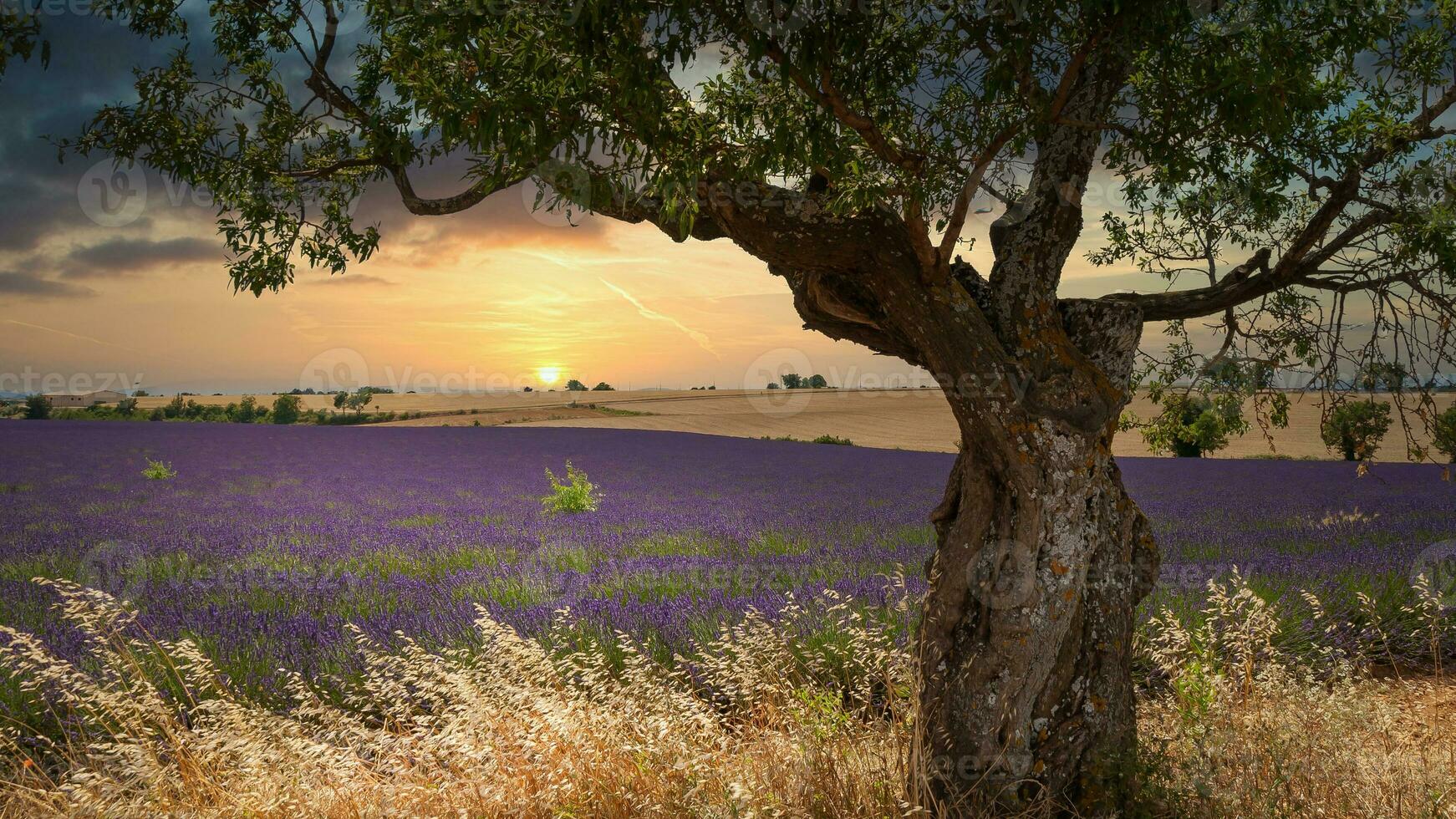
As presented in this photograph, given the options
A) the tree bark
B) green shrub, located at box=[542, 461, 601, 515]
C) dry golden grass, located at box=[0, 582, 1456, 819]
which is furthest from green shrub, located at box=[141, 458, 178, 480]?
the tree bark

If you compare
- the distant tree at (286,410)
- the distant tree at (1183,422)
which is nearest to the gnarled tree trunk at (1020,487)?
the distant tree at (1183,422)

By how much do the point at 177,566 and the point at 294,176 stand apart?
498cm

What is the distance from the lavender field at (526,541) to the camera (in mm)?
5504

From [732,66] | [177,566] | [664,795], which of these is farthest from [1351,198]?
[177,566]

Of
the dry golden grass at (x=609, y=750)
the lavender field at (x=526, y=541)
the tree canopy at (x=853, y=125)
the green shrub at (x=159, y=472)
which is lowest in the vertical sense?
the dry golden grass at (x=609, y=750)

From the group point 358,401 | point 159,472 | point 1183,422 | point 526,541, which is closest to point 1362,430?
point 1183,422

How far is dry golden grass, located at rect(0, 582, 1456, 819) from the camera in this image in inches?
126

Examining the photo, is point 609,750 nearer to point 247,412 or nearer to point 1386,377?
point 1386,377

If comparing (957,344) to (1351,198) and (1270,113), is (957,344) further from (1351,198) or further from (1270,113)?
(1351,198)

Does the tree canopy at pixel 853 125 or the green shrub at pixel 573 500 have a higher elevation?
the tree canopy at pixel 853 125

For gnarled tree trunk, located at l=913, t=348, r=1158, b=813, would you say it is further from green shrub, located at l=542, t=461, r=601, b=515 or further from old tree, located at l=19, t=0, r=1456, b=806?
green shrub, located at l=542, t=461, r=601, b=515

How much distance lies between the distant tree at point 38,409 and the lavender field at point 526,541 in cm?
1603

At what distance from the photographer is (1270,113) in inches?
84.7

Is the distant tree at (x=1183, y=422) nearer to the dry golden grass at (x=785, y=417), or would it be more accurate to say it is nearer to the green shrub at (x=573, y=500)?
the green shrub at (x=573, y=500)
